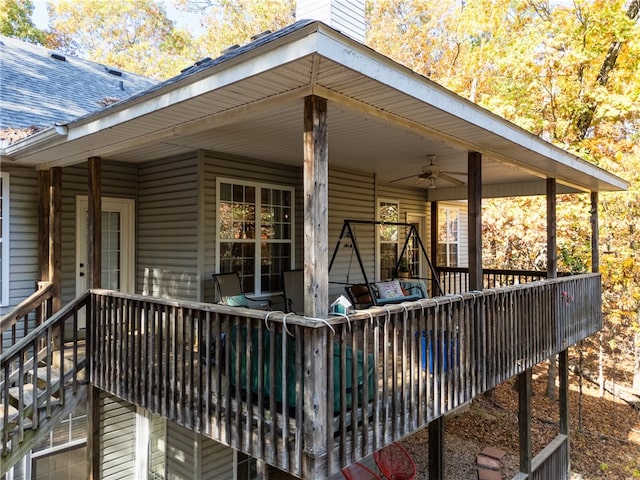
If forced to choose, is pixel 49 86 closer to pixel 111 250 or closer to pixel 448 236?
pixel 111 250

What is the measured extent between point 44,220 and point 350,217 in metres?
4.65

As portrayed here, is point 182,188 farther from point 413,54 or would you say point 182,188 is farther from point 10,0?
point 10,0

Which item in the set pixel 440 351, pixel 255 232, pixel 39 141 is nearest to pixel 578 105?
pixel 255 232

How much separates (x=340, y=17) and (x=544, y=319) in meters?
4.80

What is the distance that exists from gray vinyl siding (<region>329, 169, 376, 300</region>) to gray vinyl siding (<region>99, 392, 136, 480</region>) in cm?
365

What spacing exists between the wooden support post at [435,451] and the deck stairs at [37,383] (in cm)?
418

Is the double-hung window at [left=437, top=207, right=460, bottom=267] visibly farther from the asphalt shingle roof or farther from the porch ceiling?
the asphalt shingle roof

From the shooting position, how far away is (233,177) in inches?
236

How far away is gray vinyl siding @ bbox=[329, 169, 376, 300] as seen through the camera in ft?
24.3

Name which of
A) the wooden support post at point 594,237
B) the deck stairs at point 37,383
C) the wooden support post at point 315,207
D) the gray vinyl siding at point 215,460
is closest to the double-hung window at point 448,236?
the wooden support post at point 594,237

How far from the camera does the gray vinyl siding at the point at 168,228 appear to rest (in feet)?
18.7

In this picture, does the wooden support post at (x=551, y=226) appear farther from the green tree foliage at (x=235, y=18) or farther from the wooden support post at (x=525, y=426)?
the green tree foliage at (x=235, y=18)

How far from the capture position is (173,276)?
19.5 ft

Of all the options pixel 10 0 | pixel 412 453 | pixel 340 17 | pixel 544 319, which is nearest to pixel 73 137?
pixel 340 17
